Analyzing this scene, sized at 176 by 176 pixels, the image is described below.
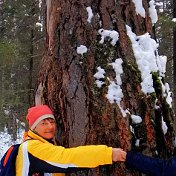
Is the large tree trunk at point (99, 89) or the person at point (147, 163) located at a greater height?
the large tree trunk at point (99, 89)

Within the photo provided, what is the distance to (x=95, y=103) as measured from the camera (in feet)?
9.94

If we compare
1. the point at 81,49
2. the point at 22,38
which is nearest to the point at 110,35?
the point at 81,49

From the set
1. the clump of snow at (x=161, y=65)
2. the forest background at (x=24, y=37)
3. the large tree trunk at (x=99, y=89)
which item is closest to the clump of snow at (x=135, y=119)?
the large tree trunk at (x=99, y=89)

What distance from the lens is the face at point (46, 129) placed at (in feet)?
9.82

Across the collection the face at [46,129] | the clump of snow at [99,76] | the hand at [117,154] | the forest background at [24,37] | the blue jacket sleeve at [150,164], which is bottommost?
the blue jacket sleeve at [150,164]

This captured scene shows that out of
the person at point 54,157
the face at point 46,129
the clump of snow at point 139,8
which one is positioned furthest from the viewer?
the clump of snow at point 139,8

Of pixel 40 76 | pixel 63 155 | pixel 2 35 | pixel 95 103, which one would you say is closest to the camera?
pixel 63 155

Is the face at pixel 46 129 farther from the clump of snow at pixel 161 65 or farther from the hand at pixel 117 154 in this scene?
the clump of snow at pixel 161 65

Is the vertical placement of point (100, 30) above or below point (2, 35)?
below

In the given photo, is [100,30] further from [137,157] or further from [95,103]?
[137,157]

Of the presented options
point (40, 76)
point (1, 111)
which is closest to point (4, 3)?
point (1, 111)

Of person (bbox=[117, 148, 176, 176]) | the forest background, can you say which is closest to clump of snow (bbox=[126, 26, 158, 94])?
person (bbox=[117, 148, 176, 176])

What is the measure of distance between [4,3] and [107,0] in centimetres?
1394

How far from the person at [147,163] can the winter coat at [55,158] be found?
16cm
